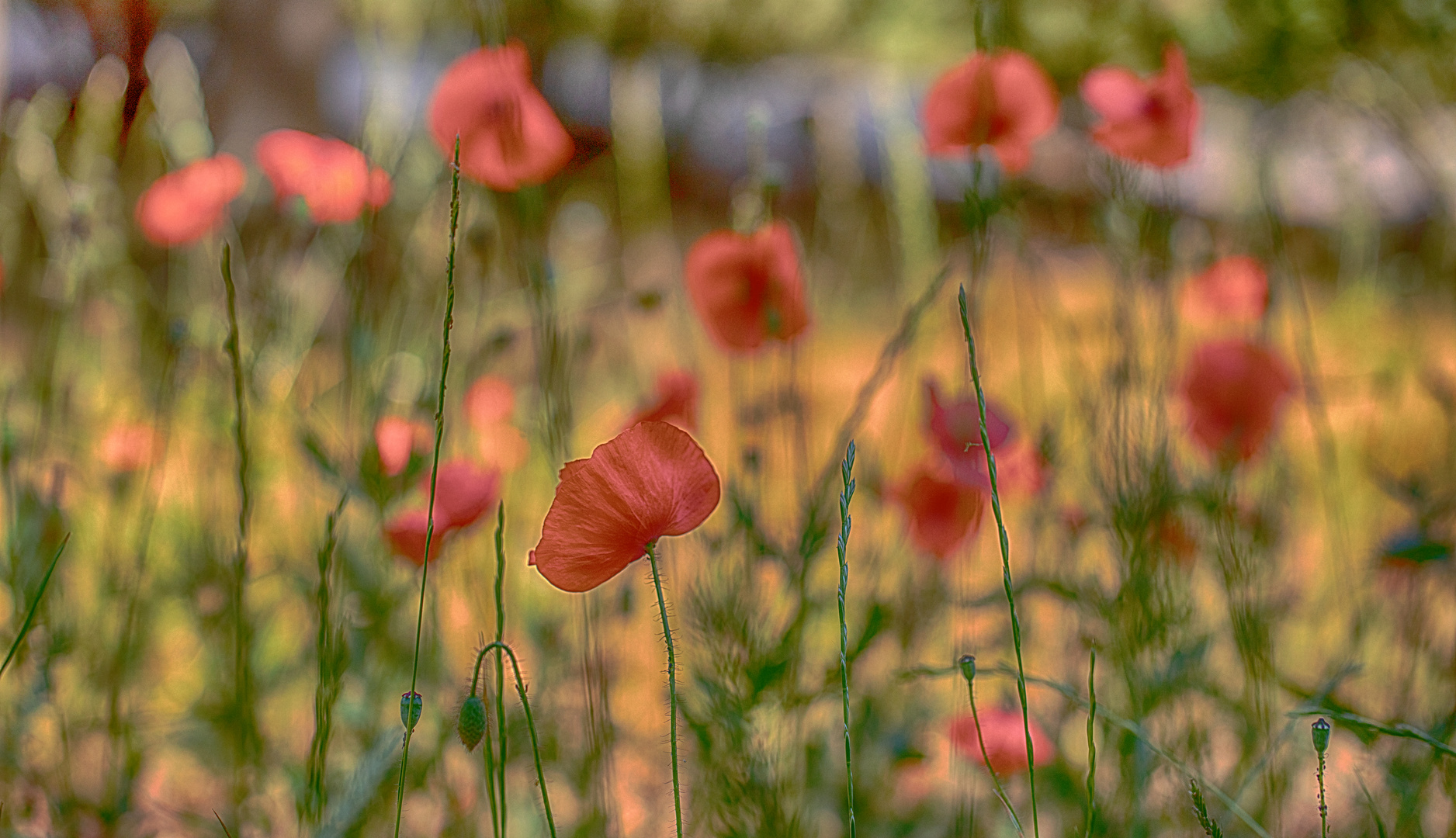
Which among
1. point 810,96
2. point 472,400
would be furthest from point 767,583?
point 810,96

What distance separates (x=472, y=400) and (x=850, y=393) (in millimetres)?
1314

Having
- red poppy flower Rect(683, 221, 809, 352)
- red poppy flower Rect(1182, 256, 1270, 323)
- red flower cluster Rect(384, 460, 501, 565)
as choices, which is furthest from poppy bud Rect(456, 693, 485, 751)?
red poppy flower Rect(1182, 256, 1270, 323)

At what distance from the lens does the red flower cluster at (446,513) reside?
609mm

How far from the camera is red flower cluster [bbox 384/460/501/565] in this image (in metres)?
0.61

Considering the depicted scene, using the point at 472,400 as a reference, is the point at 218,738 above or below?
below

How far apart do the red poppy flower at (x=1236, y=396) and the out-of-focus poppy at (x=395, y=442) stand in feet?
2.19

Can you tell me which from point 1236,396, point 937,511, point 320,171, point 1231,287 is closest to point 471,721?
point 937,511

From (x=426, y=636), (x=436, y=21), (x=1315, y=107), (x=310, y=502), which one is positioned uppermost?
(x=436, y=21)

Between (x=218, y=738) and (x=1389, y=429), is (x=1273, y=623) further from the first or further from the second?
(x=1389, y=429)

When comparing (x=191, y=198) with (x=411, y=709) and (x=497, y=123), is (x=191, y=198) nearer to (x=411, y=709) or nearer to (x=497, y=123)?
(x=497, y=123)

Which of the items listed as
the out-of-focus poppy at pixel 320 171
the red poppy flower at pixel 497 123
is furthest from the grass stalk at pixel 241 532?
the out-of-focus poppy at pixel 320 171

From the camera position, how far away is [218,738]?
76 centimetres

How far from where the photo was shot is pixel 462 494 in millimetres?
626

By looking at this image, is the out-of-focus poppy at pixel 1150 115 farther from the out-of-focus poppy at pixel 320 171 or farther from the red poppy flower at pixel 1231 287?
the out-of-focus poppy at pixel 320 171
